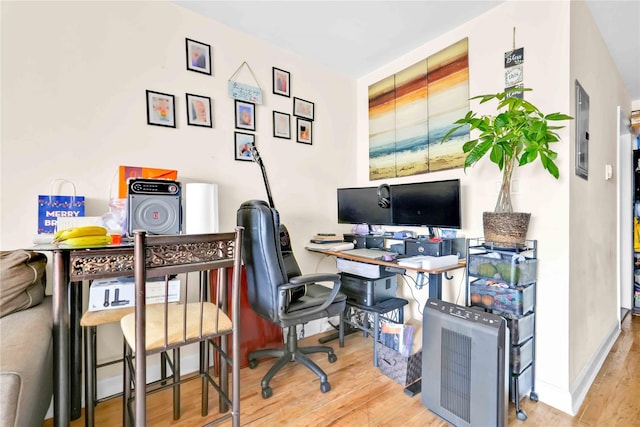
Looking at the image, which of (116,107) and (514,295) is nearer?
(514,295)

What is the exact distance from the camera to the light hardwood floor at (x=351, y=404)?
1505 millimetres

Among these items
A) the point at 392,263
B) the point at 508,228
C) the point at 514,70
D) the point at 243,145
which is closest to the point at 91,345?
the point at 243,145

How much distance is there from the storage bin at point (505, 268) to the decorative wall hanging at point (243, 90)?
1.92 m

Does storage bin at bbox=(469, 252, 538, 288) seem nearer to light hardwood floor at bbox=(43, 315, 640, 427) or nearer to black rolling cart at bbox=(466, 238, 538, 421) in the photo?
black rolling cart at bbox=(466, 238, 538, 421)

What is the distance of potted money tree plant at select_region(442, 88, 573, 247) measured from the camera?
146 centimetres

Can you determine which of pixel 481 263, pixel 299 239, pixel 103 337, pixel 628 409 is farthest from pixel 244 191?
pixel 628 409

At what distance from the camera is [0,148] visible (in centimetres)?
146

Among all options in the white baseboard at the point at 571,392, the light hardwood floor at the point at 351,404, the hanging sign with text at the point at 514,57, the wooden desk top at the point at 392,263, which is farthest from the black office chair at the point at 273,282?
the hanging sign with text at the point at 514,57

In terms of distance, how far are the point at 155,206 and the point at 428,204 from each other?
70.6 inches

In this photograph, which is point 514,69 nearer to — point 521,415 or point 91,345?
point 521,415

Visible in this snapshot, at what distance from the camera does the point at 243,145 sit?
2.23 meters

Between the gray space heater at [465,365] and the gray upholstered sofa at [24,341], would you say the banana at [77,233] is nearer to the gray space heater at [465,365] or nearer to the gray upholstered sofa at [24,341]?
the gray upholstered sofa at [24,341]

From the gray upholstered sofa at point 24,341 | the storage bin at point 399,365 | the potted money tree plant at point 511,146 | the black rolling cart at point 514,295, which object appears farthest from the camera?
the storage bin at point 399,365

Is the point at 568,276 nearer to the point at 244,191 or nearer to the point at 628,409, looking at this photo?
the point at 628,409
